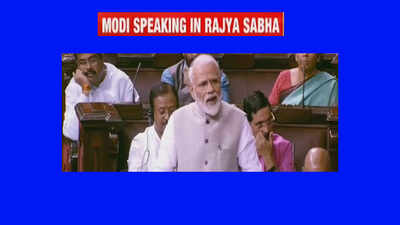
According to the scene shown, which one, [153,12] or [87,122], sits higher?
[153,12]

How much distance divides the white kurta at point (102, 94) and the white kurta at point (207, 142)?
413 millimetres

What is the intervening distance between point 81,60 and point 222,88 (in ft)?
3.57

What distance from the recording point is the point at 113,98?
29.8 feet

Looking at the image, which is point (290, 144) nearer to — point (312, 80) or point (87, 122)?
point (312, 80)

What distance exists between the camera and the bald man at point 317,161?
29.4 feet

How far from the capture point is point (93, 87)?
29.8ft

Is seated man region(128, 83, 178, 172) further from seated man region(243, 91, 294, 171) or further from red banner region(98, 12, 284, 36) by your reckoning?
seated man region(243, 91, 294, 171)

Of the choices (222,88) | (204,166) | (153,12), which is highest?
(153,12)

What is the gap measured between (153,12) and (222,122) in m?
0.97

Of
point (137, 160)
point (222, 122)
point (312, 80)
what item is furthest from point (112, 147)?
point (312, 80)

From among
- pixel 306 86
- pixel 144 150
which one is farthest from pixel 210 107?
pixel 306 86

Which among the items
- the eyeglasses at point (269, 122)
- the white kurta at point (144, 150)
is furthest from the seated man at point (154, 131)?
the eyeglasses at point (269, 122)

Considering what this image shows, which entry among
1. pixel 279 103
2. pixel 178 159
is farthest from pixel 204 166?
pixel 279 103

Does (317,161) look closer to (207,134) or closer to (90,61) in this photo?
(207,134)
